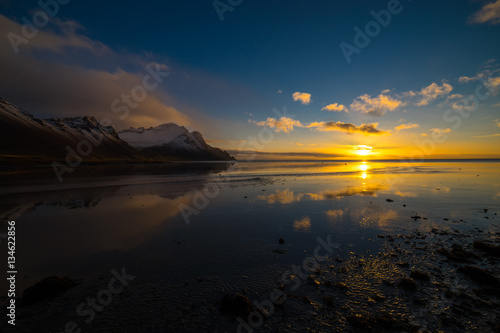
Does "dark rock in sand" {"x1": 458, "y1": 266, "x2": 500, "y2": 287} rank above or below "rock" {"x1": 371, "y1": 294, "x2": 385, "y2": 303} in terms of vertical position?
above

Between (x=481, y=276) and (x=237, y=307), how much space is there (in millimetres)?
10881

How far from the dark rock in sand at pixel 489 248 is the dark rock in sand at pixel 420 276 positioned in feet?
19.0

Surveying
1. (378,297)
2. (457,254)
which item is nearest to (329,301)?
(378,297)

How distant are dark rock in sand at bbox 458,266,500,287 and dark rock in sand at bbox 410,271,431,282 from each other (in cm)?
190

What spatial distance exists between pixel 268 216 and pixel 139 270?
11796 millimetres

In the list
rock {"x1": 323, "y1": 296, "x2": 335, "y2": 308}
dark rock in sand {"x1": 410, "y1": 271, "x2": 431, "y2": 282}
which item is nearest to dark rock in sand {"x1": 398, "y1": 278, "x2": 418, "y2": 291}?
dark rock in sand {"x1": 410, "y1": 271, "x2": 431, "y2": 282}

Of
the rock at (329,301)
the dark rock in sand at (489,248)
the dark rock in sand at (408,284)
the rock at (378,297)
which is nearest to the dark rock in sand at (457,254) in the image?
the dark rock in sand at (489,248)

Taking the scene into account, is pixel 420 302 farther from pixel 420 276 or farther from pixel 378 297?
pixel 420 276

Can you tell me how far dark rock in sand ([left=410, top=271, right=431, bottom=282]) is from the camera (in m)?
9.36

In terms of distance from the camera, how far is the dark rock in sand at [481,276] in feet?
29.2

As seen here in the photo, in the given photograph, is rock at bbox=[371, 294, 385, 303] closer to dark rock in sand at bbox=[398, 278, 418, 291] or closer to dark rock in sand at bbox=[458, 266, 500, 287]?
dark rock in sand at bbox=[398, 278, 418, 291]

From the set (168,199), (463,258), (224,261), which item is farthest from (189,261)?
(168,199)

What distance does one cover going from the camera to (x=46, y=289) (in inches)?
315

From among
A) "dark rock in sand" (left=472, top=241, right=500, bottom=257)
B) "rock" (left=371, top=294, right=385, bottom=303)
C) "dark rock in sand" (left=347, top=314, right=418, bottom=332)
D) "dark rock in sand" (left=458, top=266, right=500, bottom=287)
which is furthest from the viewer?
"dark rock in sand" (left=472, top=241, right=500, bottom=257)
